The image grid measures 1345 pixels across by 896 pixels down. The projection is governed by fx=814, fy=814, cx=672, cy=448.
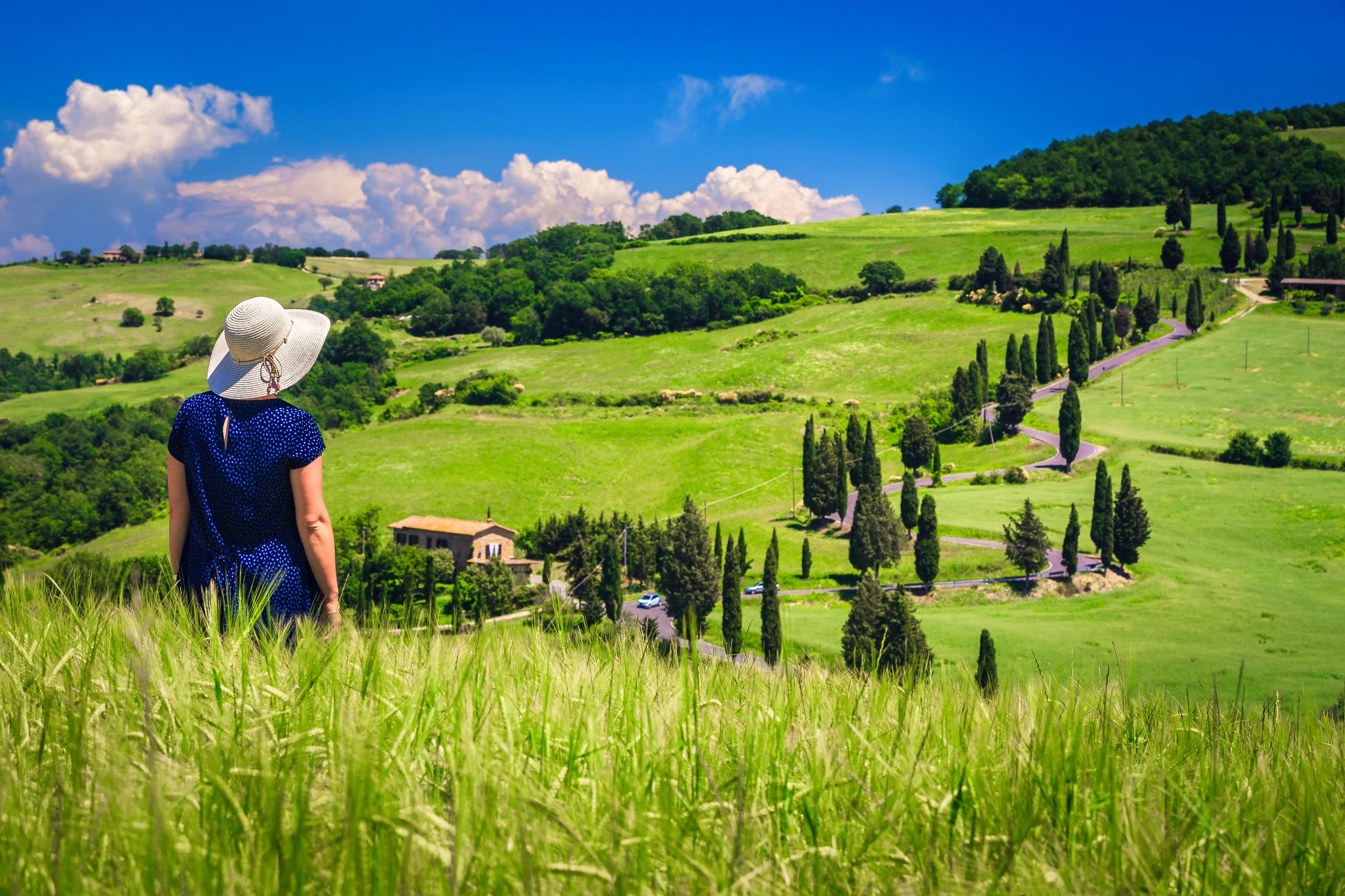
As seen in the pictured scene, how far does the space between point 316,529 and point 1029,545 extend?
158 ft

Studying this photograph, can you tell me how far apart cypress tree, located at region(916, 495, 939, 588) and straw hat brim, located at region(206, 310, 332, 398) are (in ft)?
155

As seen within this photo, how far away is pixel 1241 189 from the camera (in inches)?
5512

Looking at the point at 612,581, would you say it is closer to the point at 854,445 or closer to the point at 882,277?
the point at 854,445

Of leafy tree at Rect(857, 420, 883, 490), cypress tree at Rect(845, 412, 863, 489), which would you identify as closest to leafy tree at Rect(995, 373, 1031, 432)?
cypress tree at Rect(845, 412, 863, 489)

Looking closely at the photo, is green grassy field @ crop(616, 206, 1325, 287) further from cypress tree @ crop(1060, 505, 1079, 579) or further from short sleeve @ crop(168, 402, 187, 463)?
short sleeve @ crop(168, 402, 187, 463)

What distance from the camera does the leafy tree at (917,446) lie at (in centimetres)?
7150

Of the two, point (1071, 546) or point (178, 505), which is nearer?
point (178, 505)

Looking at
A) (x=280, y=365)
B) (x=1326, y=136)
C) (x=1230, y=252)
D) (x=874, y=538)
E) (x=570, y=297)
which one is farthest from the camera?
(x=1326, y=136)

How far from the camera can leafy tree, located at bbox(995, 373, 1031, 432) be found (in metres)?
75.6

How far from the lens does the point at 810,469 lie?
6569 cm

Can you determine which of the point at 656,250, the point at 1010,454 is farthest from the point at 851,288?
the point at 1010,454

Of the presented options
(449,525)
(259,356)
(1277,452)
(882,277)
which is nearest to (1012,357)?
(1277,452)

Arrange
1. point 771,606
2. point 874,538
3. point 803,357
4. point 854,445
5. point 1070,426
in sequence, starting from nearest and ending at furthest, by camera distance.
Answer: point 771,606 → point 874,538 → point 1070,426 → point 854,445 → point 803,357

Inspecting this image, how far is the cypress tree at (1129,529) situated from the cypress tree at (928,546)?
10876 mm
